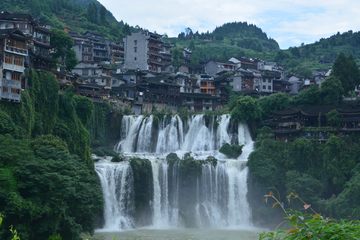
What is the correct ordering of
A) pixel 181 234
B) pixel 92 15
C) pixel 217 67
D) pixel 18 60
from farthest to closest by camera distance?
pixel 92 15 < pixel 217 67 < pixel 18 60 < pixel 181 234

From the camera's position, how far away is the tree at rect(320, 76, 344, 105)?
8238 centimetres

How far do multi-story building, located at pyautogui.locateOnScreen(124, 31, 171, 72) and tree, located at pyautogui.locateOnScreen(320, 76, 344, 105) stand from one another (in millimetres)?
52702

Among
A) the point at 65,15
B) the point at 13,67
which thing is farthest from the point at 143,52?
the point at 13,67

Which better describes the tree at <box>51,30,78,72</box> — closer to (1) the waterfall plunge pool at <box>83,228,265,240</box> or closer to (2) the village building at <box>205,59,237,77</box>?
(1) the waterfall plunge pool at <box>83,228,265,240</box>

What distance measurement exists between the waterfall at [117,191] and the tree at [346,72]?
173 ft

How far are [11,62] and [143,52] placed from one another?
6653 cm

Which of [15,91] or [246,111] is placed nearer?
[15,91]

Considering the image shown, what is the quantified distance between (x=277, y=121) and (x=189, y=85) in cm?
3671

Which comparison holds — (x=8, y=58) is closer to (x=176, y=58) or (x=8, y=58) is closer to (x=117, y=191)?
(x=117, y=191)

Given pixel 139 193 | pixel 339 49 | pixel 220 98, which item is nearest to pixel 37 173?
pixel 139 193

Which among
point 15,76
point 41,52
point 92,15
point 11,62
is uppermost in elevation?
point 92,15

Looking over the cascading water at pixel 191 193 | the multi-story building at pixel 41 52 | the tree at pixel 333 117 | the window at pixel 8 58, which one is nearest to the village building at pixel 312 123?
the tree at pixel 333 117

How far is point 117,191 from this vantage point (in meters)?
62.7

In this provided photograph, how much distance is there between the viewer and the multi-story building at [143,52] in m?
118
